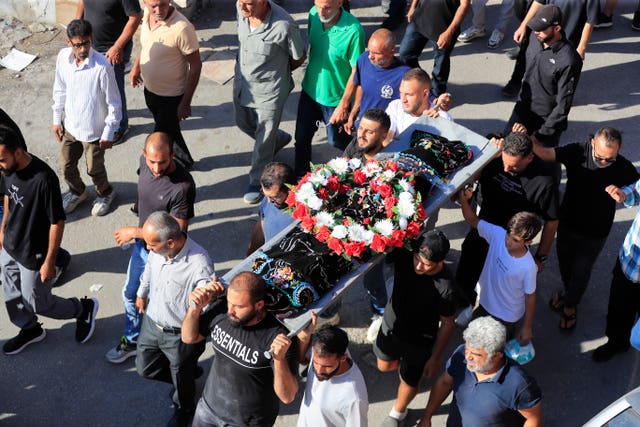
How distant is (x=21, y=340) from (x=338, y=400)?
10.6 ft

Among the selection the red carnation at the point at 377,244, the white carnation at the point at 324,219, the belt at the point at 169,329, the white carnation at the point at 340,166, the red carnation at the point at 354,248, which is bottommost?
the belt at the point at 169,329

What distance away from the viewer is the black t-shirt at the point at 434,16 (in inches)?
332

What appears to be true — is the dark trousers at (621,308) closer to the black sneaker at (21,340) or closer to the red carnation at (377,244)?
the red carnation at (377,244)

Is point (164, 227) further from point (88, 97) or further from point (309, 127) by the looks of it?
point (309, 127)

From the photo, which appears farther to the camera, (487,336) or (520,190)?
(520,190)

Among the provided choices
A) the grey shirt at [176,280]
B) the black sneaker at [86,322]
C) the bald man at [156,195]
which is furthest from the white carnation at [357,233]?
the black sneaker at [86,322]

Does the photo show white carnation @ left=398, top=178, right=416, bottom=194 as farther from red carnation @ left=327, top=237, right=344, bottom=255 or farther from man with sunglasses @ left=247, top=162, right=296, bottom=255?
man with sunglasses @ left=247, top=162, right=296, bottom=255

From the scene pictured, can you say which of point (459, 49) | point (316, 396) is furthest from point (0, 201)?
point (459, 49)

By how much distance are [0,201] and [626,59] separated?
7816mm

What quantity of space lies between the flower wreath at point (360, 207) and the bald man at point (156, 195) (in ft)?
3.51

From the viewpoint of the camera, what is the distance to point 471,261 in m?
6.22

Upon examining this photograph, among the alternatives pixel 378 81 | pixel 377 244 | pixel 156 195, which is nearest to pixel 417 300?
pixel 377 244

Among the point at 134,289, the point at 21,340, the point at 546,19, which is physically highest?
the point at 546,19

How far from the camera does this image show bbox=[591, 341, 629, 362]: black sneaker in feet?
20.6
